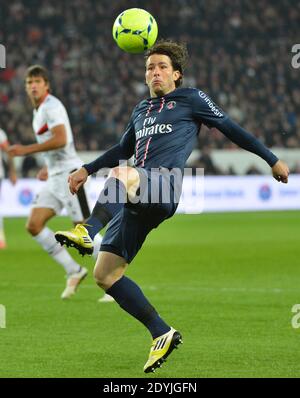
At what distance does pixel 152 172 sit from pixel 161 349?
119 centimetres

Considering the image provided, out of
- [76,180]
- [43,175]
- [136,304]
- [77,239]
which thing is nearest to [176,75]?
[76,180]

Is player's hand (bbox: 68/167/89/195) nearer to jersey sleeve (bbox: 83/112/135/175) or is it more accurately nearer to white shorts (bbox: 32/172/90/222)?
jersey sleeve (bbox: 83/112/135/175)

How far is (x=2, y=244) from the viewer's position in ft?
53.5

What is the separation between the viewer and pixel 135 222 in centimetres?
652

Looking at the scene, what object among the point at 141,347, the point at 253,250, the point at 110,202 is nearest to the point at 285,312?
the point at 141,347

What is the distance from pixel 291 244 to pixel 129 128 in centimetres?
1007

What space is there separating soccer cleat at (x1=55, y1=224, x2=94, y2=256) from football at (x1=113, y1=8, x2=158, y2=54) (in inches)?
75.0

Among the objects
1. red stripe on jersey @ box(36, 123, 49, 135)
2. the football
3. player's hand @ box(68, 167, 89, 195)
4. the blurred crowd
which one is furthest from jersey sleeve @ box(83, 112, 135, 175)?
the blurred crowd

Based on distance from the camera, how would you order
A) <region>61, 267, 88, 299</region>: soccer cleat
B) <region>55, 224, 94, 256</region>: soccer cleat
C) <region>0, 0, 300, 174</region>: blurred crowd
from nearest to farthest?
<region>55, 224, 94, 256</region>: soccer cleat, <region>61, 267, 88, 299</region>: soccer cleat, <region>0, 0, 300, 174</region>: blurred crowd

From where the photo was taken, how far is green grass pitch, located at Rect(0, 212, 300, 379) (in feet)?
21.5

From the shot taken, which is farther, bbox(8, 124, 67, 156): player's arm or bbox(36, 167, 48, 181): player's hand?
bbox(36, 167, 48, 181): player's hand

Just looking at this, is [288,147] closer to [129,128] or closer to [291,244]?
[291,244]

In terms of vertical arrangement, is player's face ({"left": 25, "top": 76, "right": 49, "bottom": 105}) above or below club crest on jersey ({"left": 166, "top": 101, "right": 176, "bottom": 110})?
below

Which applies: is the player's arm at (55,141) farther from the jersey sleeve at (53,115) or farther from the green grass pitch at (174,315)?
the green grass pitch at (174,315)
